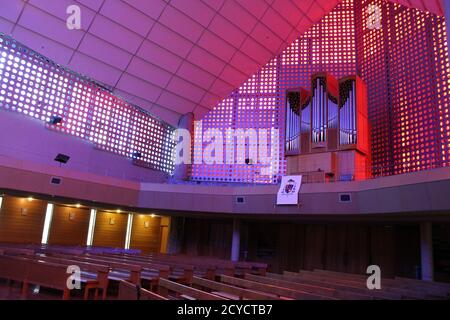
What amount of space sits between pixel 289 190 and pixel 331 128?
2.89m

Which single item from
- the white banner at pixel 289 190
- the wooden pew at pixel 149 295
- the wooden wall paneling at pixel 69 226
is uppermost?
the white banner at pixel 289 190

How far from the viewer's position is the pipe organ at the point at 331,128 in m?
13.4

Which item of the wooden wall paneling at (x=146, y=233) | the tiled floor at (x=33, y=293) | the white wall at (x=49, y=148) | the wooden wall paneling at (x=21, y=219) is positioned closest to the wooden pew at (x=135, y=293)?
the tiled floor at (x=33, y=293)

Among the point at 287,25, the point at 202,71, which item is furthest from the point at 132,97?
the point at 287,25

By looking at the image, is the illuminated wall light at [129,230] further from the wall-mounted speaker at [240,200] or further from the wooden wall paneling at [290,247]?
the wooden wall paneling at [290,247]

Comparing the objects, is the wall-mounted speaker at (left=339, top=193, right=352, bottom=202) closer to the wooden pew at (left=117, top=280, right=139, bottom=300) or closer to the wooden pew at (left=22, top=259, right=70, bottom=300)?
the wooden pew at (left=22, top=259, right=70, bottom=300)

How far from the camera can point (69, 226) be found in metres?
15.4

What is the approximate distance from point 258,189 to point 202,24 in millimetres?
7600

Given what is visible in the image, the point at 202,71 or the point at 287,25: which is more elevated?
the point at 287,25

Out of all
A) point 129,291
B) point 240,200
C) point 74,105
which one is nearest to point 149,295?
point 129,291

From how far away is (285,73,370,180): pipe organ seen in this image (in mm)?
13391

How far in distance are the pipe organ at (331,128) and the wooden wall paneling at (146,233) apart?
303 inches

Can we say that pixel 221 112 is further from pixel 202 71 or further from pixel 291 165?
pixel 291 165
